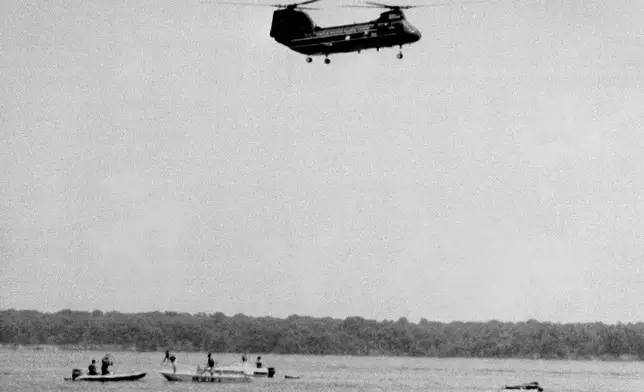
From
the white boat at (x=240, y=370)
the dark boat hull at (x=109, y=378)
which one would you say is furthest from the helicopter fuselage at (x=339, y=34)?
the white boat at (x=240, y=370)

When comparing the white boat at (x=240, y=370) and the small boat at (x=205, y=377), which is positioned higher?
the white boat at (x=240, y=370)

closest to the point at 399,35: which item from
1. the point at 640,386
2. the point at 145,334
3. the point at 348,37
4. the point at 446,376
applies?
the point at 348,37

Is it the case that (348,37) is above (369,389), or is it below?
above

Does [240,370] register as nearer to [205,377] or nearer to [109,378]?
[205,377]

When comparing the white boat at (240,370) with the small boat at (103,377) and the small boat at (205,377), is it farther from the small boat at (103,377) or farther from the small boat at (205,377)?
A: the small boat at (103,377)

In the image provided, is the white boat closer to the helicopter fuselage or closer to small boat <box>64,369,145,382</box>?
small boat <box>64,369,145,382</box>

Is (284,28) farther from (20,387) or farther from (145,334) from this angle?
(145,334)

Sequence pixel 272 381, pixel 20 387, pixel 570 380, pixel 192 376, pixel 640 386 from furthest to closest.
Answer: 1. pixel 570 380
2. pixel 640 386
3. pixel 272 381
4. pixel 192 376
5. pixel 20 387

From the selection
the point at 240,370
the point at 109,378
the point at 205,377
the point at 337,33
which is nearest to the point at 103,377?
the point at 109,378
